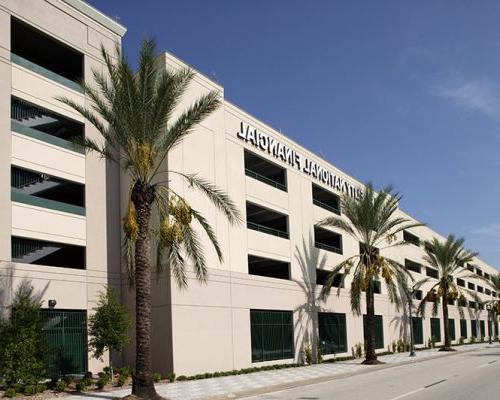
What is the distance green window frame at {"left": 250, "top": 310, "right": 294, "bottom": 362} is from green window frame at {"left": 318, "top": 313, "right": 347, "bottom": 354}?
4151 millimetres

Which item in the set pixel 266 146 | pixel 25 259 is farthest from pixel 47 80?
pixel 266 146

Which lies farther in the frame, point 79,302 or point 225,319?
point 225,319

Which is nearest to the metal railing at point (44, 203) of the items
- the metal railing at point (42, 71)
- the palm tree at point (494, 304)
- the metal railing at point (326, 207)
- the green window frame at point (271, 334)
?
the metal railing at point (42, 71)

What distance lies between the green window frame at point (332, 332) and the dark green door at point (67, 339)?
17296 millimetres

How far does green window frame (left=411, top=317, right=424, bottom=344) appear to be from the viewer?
55625 millimetres

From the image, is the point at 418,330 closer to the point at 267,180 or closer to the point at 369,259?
the point at 369,259

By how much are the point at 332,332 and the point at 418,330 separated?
2056cm

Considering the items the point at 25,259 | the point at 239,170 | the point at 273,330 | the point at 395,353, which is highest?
the point at 239,170

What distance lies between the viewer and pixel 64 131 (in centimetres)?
2825

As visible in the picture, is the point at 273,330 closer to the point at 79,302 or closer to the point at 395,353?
the point at 79,302

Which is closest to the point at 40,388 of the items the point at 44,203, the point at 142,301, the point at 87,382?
the point at 87,382

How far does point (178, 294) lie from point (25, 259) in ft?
20.9

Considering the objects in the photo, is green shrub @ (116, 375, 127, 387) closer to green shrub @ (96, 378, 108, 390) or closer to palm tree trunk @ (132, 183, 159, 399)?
green shrub @ (96, 378, 108, 390)

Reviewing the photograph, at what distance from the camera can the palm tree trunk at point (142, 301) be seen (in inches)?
715
